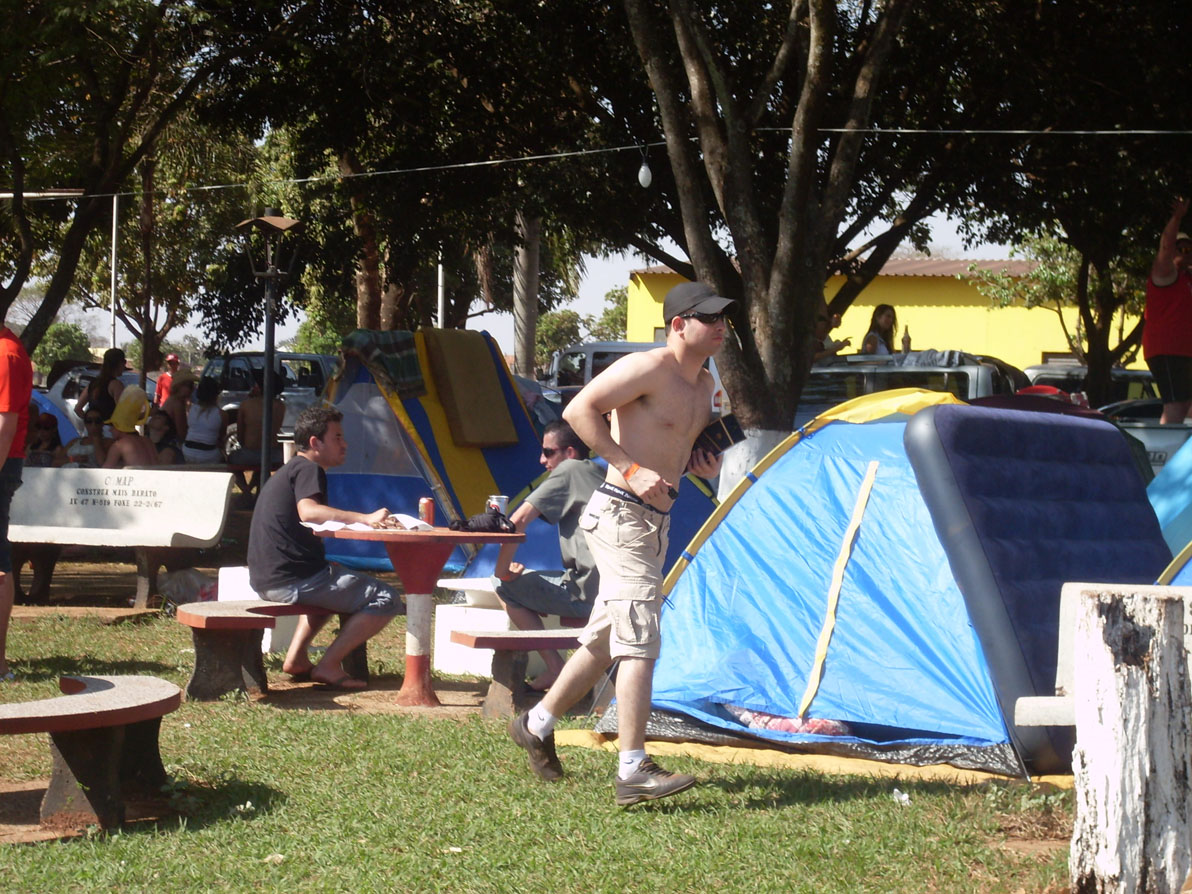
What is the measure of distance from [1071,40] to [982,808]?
12237mm

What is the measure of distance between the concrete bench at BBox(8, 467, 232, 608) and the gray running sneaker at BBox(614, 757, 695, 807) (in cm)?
523

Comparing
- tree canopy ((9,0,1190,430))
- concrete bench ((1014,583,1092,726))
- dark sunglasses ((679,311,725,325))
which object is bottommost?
concrete bench ((1014,583,1092,726))

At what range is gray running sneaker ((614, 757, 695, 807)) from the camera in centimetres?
437

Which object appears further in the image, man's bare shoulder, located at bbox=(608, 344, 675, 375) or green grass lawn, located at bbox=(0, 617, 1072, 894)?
man's bare shoulder, located at bbox=(608, 344, 675, 375)

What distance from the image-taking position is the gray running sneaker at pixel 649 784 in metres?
4.37

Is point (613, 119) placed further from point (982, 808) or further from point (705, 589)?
point (982, 808)

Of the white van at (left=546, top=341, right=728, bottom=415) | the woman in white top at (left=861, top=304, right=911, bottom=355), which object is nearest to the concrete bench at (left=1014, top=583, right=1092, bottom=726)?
the woman in white top at (left=861, top=304, right=911, bottom=355)

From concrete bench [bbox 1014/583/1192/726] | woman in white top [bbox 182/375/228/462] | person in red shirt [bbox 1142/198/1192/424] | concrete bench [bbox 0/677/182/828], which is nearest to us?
concrete bench [bbox 1014/583/1192/726]

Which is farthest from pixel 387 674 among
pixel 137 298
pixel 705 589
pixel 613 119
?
pixel 137 298

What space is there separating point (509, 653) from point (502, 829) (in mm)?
1840

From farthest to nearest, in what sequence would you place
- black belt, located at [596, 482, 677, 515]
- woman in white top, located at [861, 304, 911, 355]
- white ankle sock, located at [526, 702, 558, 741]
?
woman in white top, located at [861, 304, 911, 355] < white ankle sock, located at [526, 702, 558, 741] < black belt, located at [596, 482, 677, 515]

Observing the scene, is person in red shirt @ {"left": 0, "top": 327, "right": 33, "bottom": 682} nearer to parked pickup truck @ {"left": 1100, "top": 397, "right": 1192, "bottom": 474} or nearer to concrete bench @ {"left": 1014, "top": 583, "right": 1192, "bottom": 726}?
concrete bench @ {"left": 1014, "top": 583, "right": 1192, "bottom": 726}

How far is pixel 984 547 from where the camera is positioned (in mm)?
5082

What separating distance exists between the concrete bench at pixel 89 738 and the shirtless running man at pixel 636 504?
52.8 inches
